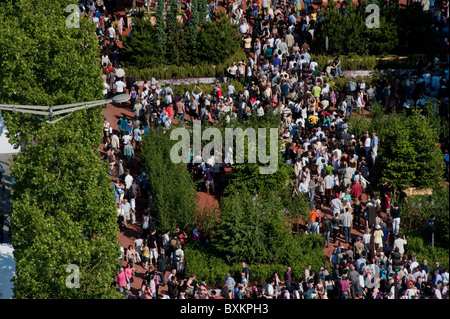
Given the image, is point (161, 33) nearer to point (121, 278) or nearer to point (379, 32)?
point (379, 32)

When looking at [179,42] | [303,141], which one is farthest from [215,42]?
[303,141]

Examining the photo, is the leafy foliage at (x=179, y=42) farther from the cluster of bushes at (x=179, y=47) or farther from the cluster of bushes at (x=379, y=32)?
the cluster of bushes at (x=379, y=32)

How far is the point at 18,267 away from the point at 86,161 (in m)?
5.16

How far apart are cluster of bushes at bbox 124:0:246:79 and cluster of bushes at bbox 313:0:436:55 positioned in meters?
4.52

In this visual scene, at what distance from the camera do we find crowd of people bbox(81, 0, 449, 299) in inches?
1976

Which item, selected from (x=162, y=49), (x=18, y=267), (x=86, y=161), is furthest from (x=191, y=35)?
(x=18, y=267)

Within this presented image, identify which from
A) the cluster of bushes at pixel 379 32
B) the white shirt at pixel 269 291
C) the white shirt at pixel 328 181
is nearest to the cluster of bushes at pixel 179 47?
the cluster of bushes at pixel 379 32

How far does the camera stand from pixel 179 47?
67.5 meters

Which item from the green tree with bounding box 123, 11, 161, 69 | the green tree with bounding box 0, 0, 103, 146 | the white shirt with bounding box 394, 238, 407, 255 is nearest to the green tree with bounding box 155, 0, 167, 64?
the green tree with bounding box 123, 11, 161, 69

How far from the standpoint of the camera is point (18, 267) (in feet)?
150

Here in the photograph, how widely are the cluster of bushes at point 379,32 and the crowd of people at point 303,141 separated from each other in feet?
2.63

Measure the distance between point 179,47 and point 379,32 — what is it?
33.2ft

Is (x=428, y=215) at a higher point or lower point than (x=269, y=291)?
higher
